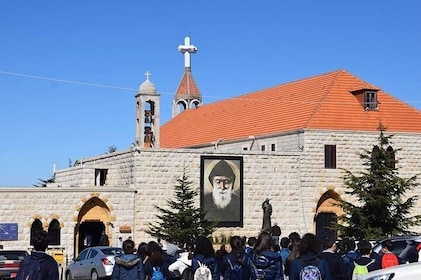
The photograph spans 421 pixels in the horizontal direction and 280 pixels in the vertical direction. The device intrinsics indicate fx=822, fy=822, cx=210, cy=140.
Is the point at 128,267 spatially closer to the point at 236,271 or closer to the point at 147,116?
the point at 236,271

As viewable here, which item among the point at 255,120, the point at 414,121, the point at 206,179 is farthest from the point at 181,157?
the point at 414,121

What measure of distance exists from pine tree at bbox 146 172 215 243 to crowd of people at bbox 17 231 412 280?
22262mm

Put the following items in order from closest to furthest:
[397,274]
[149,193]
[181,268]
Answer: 1. [397,274]
2. [181,268]
3. [149,193]

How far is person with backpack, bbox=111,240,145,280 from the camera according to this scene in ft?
40.3

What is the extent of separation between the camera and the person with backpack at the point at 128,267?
40.3 feet

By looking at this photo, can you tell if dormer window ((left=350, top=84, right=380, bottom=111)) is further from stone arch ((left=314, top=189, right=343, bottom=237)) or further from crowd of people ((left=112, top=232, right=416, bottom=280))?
crowd of people ((left=112, top=232, right=416, bottom=280))

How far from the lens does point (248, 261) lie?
1160 centimetres

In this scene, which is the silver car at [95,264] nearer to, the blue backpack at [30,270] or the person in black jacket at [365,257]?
the person in black jacket at [365,257]

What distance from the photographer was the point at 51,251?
3478 cm

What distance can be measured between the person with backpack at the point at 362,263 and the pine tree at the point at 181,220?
24.2 metres

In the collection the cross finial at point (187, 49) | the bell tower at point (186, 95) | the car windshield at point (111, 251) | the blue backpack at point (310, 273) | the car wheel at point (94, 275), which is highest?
the cross finial at point (187, 49)

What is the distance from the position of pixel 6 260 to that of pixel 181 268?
11337 mm

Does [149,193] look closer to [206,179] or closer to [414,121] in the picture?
[206,179]

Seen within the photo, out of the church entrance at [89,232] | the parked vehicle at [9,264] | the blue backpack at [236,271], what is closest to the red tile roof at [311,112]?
the church entrance at [89,232]
